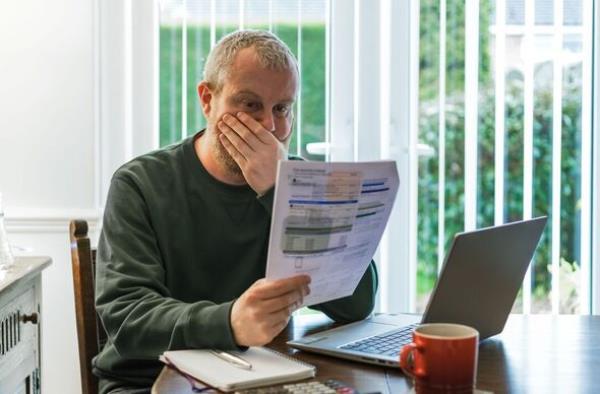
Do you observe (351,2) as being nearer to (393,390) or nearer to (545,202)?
(545,202)

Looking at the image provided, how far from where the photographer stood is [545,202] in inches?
121

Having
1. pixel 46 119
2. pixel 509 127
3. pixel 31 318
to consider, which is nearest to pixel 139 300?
pixel 31 318

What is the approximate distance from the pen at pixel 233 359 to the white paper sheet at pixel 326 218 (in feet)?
0.44

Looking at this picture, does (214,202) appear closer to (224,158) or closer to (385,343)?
(224,158)

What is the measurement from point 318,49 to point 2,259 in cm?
136

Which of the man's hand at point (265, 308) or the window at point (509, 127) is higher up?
the window at point (509, 127)

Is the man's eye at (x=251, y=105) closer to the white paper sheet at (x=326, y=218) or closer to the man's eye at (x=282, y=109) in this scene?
the man's eye at (x=282, y=109)

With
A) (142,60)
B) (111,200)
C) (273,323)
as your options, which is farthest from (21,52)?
(273,323)

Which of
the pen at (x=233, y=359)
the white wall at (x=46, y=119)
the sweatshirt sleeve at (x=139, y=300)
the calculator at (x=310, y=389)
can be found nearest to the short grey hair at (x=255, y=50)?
the sweatshirt sleeve at (x=139, y=300)

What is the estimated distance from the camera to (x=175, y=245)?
175cm

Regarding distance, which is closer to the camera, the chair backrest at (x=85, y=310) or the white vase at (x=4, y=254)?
the chair backrest at (x=85, y=310)

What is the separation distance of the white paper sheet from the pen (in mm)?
133

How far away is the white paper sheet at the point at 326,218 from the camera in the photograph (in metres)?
1.22

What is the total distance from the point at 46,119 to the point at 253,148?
122 cm
